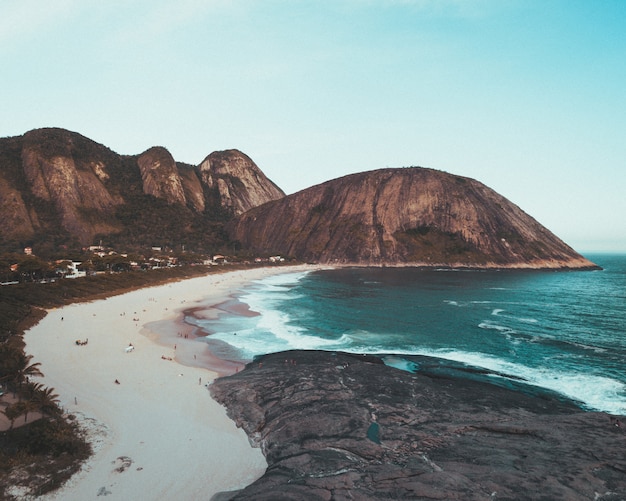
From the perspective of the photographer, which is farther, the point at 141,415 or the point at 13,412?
the point at 141,415

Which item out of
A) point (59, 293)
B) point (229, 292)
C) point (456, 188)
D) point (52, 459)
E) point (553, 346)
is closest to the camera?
point (52, 459)

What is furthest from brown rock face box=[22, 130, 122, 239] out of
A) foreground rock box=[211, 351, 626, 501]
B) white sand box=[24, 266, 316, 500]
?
foreground rock box=[211, 351, 626, 501]

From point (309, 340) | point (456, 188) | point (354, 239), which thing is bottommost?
point (309, 340)

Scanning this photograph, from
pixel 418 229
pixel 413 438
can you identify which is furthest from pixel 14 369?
pixel 418 229

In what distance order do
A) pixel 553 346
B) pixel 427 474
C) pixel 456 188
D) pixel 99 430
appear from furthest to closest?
pixel 456 188 < pixel 553 346 < pixel 99 430 < pixel 427 474

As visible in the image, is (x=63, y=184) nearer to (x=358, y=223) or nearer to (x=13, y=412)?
(x=358, y=223)

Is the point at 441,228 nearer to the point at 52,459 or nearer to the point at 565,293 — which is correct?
the point at 565,293

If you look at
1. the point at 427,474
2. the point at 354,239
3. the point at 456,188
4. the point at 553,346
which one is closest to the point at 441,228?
the point at 456,188
